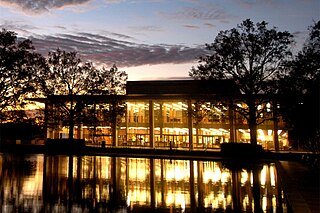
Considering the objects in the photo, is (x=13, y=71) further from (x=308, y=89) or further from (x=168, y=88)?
(x=308, y=89)

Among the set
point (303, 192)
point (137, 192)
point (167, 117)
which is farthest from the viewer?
point (167, 117)

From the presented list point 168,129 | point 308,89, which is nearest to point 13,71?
point 168,129

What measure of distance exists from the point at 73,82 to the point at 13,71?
6.17 meters

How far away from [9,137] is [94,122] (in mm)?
12863

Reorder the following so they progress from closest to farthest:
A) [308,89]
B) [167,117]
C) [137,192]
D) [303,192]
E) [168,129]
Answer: [303,192], [137,192], [308,89], [167,117], [168,129]

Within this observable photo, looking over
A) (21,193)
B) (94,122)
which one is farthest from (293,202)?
(94,122)

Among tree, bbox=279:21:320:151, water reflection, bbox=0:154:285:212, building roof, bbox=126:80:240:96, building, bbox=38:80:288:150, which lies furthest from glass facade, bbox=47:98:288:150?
water reflection, bbox=0:154:285:212

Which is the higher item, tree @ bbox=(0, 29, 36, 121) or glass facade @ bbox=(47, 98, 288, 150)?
tree @ bbox=(0, 29, 36, 121)

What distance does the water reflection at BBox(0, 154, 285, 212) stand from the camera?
865cm

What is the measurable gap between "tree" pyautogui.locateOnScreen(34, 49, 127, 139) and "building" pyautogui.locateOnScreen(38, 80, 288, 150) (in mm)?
175

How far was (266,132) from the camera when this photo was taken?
35594 millimetres

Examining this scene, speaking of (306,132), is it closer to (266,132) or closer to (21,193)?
(21,193)

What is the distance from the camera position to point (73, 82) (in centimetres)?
3144

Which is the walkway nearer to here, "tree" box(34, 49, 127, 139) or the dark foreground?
the dark foreground
